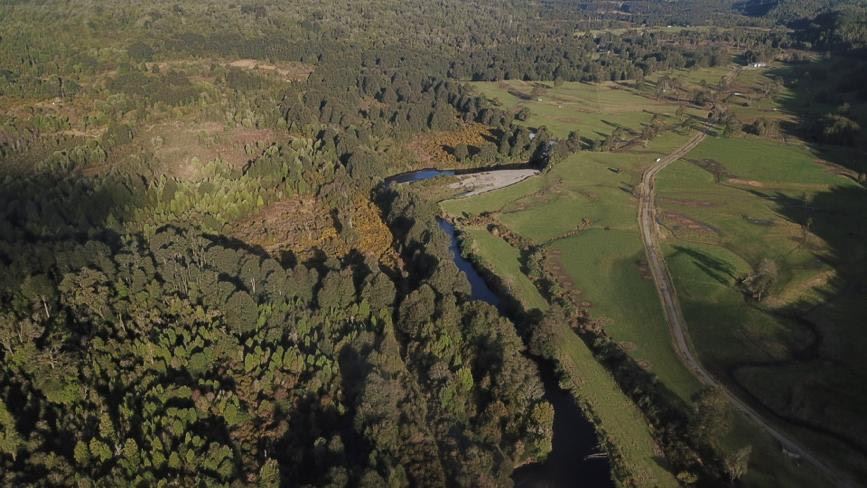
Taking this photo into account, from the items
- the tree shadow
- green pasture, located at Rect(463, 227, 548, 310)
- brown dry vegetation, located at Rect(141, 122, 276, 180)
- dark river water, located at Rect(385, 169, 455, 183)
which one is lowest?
dark river water, located at Rect(385, 169, 455, 183)

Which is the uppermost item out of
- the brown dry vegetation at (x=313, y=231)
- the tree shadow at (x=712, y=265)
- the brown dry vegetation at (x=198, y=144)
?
the brown dry vegetation at (x=198, y=144)

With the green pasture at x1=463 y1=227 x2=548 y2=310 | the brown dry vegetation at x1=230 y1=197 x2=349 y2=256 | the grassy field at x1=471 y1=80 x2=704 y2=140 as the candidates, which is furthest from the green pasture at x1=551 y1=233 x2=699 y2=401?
the grassy field at x1=471 y1=80 x2=704 y2=140

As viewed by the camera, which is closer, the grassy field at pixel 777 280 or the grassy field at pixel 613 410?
the grassy field at pixel 613 410

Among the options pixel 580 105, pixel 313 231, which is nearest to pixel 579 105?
pixel 580 105

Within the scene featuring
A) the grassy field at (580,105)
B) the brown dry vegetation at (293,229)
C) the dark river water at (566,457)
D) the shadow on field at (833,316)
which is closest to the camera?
the dark river water at (566,457)

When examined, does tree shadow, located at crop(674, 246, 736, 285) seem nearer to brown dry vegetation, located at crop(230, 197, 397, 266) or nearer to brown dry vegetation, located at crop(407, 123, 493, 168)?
brown dry vegetation, located at crop(230, 197, 397, 266)

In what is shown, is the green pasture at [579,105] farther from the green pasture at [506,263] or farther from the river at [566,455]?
the river at [566,455]

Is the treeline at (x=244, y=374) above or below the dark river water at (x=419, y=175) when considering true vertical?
above

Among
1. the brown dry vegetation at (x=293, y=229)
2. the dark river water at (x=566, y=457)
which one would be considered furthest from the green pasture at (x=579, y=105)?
the dark river water at (x=566, y=457)
